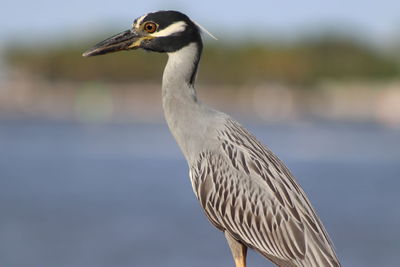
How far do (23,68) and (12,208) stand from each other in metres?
96.1

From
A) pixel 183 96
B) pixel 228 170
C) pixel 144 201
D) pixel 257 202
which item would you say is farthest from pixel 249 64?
pixel 257 202

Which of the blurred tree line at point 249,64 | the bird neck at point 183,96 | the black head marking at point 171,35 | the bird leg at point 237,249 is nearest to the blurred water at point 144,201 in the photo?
the bird leg at point 237,249

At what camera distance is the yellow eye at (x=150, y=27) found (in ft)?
23.8

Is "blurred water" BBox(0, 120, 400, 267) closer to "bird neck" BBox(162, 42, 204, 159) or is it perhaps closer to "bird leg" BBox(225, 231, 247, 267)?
"bird leg" BBox(225, 231, 247, 267)

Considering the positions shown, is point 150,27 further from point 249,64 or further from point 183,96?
point 249,64

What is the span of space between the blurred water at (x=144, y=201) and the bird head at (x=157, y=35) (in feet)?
42.6

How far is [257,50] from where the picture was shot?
124 metres

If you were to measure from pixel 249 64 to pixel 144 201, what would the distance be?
3390 inches

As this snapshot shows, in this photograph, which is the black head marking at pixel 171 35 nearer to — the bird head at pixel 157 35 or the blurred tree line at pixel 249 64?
the bird head at pixel 157 35

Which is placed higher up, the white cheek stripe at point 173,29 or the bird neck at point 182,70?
the white cheek stripe at point 173,29

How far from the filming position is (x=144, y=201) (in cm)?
3284

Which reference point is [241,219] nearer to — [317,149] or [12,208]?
[12,208]

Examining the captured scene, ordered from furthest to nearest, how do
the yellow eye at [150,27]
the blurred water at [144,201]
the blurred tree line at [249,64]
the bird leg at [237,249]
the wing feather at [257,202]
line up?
the blurred tree line at [249,64], the blurred water at [144,201], the yellow eye at [150,27], the bird leg at [237,249], the wing feather at [257,202]

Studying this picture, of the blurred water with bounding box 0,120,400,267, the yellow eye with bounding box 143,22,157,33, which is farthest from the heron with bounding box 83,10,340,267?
the blurred water with bounding box 0,120,400,267
